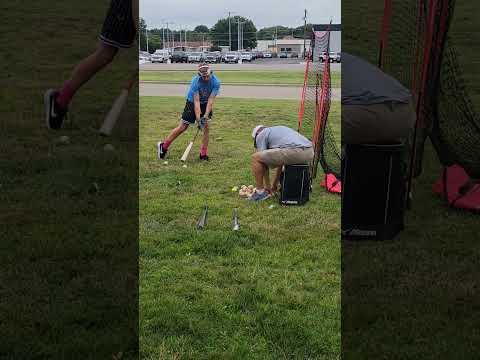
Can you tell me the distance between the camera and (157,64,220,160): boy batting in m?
7.03

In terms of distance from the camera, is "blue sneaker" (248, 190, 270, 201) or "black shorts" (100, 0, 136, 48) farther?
"blue sneaker" (248, 190, 270, 201)

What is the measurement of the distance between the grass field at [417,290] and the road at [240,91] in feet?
27.9

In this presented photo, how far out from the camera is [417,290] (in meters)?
3.58

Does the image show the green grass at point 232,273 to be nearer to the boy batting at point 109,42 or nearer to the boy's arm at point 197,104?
the boy's arm at point 197,104

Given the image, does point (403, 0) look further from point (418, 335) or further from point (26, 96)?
point (26, 96)

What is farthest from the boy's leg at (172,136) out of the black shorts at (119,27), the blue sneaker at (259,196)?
the black shorts at (119,27)

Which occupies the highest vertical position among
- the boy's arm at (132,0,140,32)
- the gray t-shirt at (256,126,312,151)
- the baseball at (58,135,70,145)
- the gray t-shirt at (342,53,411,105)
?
the boy's arm at (132,0,140,32)

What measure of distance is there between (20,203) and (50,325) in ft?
7.46

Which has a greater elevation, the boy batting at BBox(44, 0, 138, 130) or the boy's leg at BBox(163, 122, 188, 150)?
the boy batting at BBox(44, 0, 138, 130)

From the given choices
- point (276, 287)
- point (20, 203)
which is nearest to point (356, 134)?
point (276, 287)

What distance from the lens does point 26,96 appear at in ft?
33.8

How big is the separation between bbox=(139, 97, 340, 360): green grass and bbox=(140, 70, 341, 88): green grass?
34.1 feet

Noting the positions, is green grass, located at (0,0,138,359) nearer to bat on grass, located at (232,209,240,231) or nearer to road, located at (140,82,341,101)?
bat on grass, located at (232,209,240,231)

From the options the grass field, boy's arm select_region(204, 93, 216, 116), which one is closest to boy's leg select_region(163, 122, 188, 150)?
boy's arm select_region(204, 93, 216, 116)
